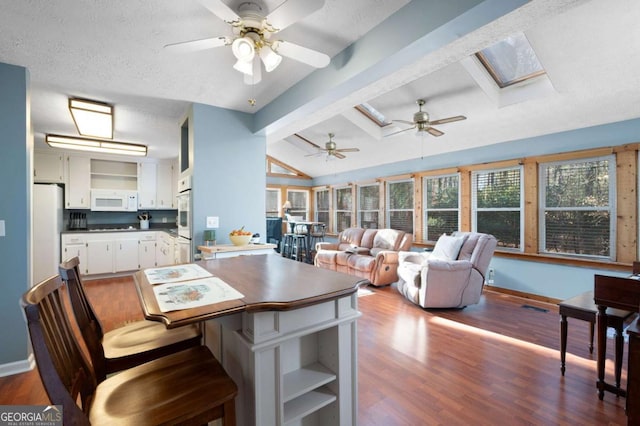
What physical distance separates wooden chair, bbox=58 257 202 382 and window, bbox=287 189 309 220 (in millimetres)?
6964

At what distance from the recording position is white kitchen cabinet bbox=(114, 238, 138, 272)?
5.39m

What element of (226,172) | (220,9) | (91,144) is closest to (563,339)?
(220,9)

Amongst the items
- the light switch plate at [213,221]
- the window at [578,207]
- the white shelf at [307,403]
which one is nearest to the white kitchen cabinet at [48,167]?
the light switch plate at [213,221]

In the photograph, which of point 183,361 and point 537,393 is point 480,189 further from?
point 183,361

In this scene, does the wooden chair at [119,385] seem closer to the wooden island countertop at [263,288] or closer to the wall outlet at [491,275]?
the wooden island countertop at [263,288]

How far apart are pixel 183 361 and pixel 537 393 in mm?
2292

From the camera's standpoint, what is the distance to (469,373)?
2.20 metres

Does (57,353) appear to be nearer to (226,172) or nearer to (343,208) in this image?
(226,172)

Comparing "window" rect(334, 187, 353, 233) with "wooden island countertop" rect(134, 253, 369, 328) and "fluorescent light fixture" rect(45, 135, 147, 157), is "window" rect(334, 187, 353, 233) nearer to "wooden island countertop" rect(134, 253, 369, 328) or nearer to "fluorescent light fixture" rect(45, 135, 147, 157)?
"fluorescent light fixture" rect(45, 135, 147, 157)

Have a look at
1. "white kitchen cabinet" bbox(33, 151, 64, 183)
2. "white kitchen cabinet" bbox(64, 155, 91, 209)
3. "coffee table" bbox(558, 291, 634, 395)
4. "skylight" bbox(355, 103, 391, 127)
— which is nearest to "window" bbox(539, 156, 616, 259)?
"coffee table" bbox(558, 291, 634, 395)

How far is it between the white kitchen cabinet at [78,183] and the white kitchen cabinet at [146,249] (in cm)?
114

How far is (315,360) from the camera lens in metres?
1.48

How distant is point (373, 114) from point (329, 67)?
281 centimetres

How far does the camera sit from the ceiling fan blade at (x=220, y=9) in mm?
1392
